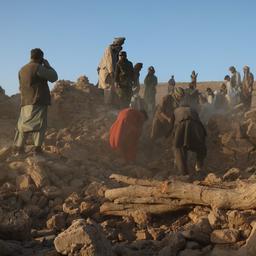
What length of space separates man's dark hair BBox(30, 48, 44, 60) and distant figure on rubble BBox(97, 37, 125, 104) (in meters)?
4.03

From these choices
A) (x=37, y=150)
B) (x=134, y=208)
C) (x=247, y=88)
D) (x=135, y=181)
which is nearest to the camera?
(x=134, y=208)

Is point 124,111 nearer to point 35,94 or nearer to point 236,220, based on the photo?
point 35,94

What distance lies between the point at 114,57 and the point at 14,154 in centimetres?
429

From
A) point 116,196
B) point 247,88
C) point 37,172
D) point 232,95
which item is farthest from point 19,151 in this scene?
point 247,88

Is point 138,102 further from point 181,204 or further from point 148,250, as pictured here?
point 148,250

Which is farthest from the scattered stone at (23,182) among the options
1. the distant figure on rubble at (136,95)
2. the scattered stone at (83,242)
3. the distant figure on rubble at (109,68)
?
the distant figure on rubble at (109,68)

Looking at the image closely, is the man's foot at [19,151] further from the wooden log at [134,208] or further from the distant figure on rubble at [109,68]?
the distant figure on rubble at [109,68]

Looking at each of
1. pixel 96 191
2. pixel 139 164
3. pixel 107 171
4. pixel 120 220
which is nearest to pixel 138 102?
pixel 139 164

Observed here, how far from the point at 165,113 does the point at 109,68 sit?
2540mm

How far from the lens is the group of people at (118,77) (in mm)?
11148

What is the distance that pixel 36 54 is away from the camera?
7.86m

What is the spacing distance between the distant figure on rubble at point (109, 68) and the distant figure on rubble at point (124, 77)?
692 mm

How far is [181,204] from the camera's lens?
586 centimetres

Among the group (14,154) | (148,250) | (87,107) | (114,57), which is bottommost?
(148,250)
